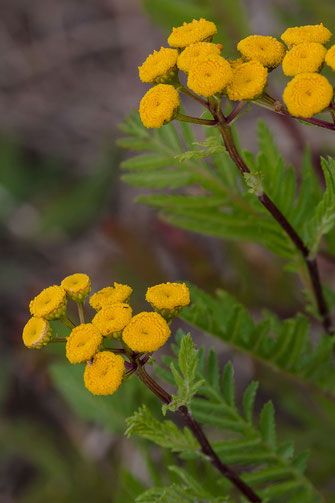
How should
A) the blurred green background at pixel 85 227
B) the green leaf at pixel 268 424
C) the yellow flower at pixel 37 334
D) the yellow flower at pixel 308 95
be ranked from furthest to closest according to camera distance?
the blurred green background at pixel 85 227, the green leaf at pixel 268 424, the yellow flower at pixel 37 334, the yellow flower at pixel 308 95

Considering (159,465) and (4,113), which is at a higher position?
(4,113)

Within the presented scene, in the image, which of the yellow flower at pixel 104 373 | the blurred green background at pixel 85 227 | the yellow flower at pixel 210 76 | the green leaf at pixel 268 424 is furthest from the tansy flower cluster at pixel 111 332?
the blurred green background at pixel 85 227

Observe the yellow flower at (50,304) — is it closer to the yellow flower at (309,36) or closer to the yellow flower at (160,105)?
the yellow flower at (160,105)

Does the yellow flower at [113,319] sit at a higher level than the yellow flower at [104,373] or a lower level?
higher

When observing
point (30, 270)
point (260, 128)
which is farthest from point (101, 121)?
point (260, 128)

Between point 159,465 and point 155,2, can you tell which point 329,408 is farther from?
point 155,2

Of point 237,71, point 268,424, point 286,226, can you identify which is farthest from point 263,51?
point 268,424

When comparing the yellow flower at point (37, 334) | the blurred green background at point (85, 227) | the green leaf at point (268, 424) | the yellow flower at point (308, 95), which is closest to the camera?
the yellow flower at point (308, 95)

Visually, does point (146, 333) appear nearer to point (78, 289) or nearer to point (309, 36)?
point (78, 289)
